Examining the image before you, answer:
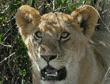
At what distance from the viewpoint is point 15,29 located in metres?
2.65

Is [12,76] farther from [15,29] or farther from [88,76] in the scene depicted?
[88,76]

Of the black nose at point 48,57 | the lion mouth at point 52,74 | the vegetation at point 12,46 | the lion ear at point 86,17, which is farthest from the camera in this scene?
the vegetation at point 12,46

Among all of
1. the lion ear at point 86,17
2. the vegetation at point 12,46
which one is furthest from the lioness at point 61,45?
the vegetation at point 12,46

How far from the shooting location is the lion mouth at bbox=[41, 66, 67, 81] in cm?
170

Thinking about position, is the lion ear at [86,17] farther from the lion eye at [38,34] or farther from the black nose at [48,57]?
the black nose at [48,57]

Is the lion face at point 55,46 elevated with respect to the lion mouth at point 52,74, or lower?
elevated

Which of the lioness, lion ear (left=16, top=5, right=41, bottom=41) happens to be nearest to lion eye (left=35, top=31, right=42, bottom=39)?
the lioness

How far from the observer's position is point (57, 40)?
5.54 feet

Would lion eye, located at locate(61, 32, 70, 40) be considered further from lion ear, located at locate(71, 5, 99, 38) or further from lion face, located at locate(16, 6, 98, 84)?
lion ear, located at locate(71, 5, 99, 38)

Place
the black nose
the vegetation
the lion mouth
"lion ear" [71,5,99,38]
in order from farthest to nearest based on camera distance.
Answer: the vegetation < "lion ear" [71,5,99,38] < the lion mouth < the black nose

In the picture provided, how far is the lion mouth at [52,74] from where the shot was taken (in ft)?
5.58

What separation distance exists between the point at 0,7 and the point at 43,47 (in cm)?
125

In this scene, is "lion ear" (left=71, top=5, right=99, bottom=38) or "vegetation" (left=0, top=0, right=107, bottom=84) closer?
"lion ear" (left=71, top=5, right=99, bottom=38)

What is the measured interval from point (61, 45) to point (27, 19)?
1.79 feet
